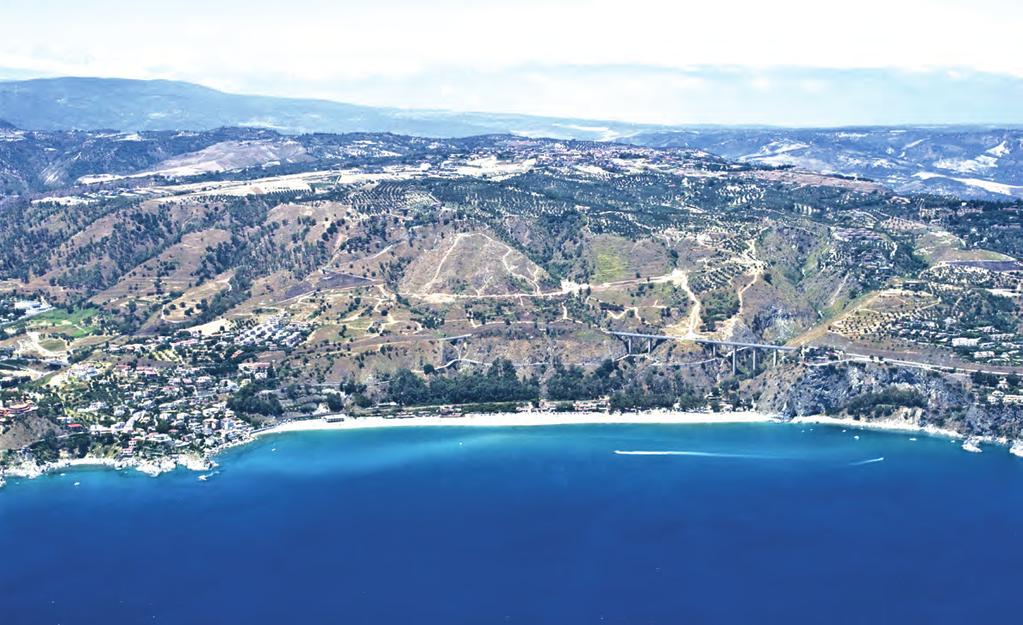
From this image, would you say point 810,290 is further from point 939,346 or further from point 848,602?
point 848,602

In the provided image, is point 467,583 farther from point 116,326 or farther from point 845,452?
point 116,326

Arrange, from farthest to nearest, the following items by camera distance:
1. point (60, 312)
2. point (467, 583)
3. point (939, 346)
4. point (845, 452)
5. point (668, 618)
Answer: point (60, 312)
point (939, 346)
point (845, 452)
point (467, 583)
point (668, 618)

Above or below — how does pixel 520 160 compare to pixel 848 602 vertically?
above

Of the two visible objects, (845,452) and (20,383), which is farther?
Answer: (20,383)

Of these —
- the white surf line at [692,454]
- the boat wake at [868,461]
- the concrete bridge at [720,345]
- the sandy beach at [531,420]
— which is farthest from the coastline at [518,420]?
the boat wake at [868,461]

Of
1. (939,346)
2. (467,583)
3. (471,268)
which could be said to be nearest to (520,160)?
(471,268)

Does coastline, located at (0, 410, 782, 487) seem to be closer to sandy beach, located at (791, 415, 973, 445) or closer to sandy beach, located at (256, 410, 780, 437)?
sandy beach, located at (256, 410, 780, 437)

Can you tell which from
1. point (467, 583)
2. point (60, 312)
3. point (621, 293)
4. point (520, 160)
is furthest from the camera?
point (520, 160)

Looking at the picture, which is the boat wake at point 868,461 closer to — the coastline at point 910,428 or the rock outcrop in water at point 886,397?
the coastline at point 910,428
